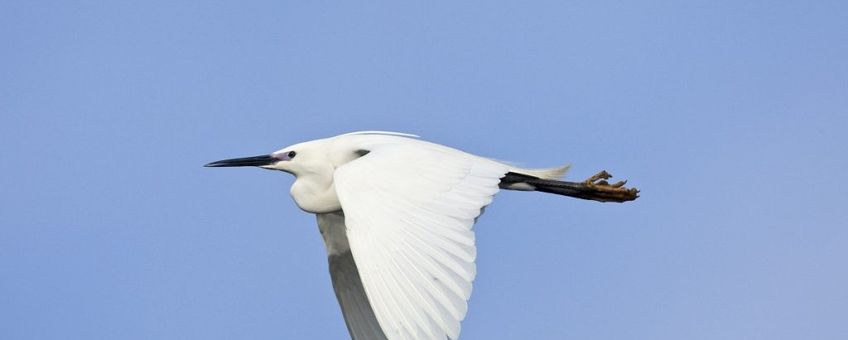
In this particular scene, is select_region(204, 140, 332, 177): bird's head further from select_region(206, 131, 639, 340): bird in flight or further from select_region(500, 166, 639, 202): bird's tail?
select_region(500, 166, 639, 202): bird's tail

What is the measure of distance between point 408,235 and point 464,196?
621 millimetres

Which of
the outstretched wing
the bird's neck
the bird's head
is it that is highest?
the bird's head

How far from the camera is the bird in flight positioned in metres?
7.42

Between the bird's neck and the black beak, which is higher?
the black beak

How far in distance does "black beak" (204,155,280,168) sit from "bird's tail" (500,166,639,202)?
1.75 m

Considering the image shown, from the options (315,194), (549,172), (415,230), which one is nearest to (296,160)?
(315,194)

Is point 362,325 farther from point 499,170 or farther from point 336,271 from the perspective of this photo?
point 499,170

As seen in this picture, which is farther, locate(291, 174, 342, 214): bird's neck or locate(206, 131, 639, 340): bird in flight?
locate(291, 174, 342, 214): bird's neck

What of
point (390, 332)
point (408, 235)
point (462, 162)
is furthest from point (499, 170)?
point (390, 332)

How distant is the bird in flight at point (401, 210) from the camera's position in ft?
24.3

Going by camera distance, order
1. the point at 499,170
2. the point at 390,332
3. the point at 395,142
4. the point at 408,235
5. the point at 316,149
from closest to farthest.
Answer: the point at 390,332 < the point at 408,235 < the point at 499,170 < the point at 395,142 < the point at 316,149

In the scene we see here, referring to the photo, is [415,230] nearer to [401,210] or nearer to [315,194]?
[401,210]

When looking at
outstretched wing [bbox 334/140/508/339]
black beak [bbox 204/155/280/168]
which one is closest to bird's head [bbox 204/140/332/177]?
black beak [bbox 204/155/280/168]

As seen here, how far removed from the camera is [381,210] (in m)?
8.25
